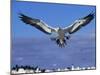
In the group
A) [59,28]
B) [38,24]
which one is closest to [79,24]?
[59,28]

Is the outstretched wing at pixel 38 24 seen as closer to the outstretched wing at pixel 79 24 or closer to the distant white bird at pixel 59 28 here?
the distant white bird at pixel 59 28

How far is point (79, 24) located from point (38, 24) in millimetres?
434

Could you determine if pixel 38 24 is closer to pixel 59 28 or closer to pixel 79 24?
pixel 59 28

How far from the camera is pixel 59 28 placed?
234cm

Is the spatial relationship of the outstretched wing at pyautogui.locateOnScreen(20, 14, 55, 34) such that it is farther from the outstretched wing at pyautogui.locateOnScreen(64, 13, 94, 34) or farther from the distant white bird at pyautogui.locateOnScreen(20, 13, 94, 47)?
the outstretched wing at pyautogui.locateOnScreen(64, 13, 94, 34)

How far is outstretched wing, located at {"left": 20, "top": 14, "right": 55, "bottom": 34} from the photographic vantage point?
223 cm

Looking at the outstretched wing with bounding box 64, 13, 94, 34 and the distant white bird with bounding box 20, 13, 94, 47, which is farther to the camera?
the outstretched wing with bounding box 64, 13, 94, 34

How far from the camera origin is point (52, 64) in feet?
7.57

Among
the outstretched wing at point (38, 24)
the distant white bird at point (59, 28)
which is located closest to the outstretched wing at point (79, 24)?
the distant white bird at point (59, 28)

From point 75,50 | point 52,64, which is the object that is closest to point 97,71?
point 75,50

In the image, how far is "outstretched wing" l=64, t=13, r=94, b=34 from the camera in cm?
238

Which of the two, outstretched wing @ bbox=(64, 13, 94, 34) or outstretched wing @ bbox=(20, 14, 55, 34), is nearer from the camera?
outstretched wing @ bbox=(20, 14, 55, 34)

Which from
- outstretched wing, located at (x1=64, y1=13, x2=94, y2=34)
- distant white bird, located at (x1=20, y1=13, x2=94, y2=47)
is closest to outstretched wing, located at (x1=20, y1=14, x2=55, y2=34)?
distant white bird, located at (x1=20, y1=13, x2=94, y2=47)

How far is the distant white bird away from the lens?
226cm
